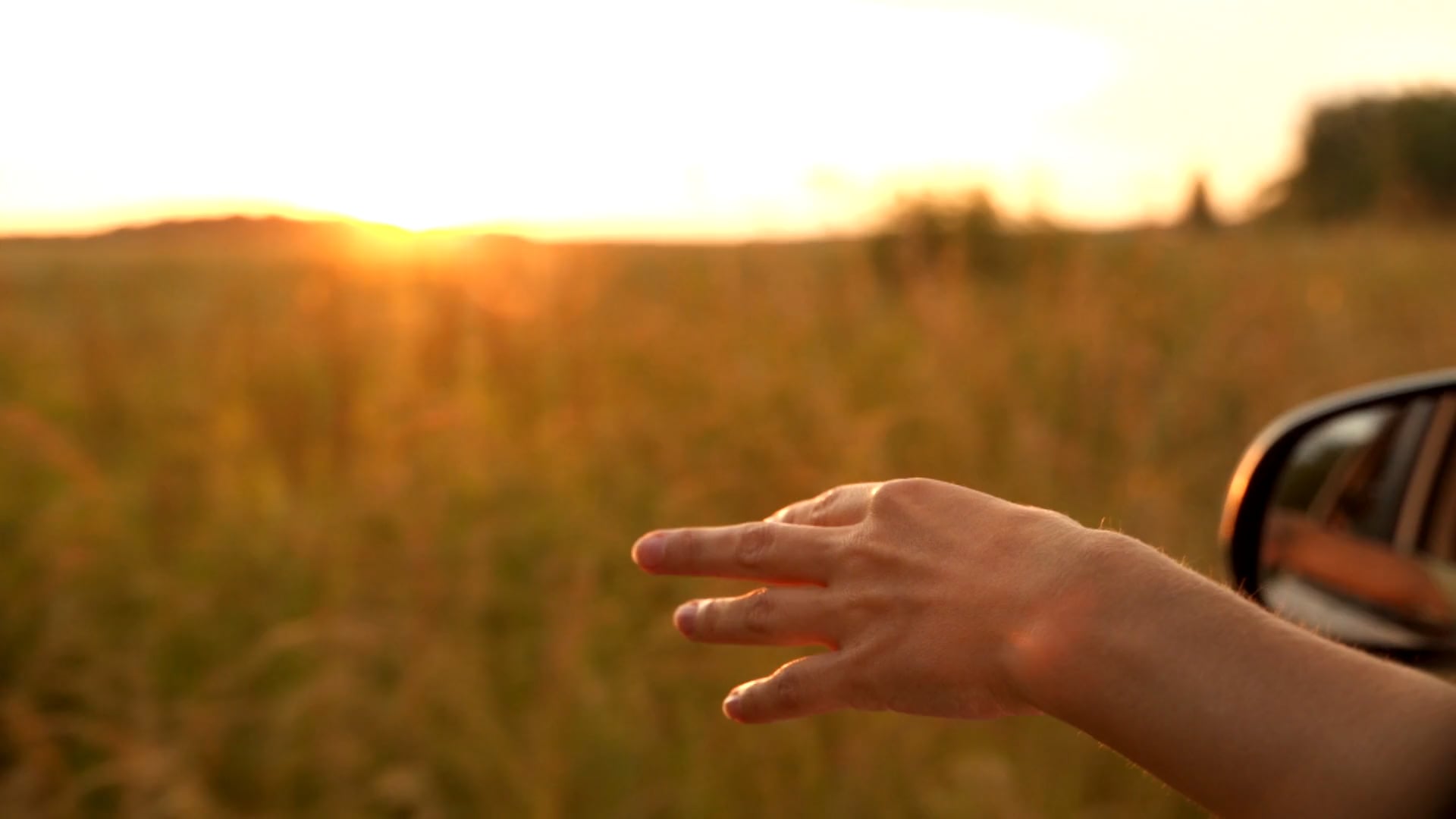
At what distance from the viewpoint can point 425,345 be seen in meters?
4.89

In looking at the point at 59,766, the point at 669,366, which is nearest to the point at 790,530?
the point at 59,766

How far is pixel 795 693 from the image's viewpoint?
108cm

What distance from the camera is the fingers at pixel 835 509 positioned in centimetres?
112

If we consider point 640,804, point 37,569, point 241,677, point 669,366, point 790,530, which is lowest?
point 640,804

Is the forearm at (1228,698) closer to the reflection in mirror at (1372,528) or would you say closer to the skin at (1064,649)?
the skin at (1064,649)

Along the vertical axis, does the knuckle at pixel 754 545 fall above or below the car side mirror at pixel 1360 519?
above

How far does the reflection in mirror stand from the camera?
6.79ft

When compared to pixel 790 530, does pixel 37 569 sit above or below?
below

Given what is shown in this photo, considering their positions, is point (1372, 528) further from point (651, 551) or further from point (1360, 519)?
point (651, 551)

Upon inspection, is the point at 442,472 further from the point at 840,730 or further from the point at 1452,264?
the point at 1452,264

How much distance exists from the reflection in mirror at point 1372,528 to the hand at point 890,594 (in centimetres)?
125

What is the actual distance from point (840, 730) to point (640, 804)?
0.48 m

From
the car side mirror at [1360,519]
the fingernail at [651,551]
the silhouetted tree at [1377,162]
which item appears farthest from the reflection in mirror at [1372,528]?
the silhouetted tree at [1377,162]

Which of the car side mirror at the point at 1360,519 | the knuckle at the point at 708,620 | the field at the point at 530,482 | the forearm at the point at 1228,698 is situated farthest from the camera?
the field at the point at 530,482
